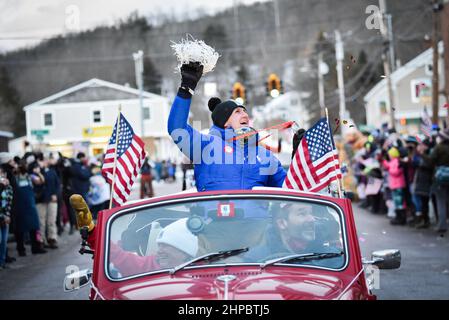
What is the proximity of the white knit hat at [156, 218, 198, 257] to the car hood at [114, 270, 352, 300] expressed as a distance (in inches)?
11.9

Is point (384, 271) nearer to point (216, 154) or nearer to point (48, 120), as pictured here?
point (216, 154)

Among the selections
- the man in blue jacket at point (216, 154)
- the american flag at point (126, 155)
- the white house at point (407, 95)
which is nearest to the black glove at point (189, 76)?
the man in blue jacket at point (216, 154)

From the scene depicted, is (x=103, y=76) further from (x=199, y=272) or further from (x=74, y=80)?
(x=199, y=272)

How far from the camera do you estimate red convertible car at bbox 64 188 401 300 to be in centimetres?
431

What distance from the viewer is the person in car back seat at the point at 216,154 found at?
5.85 m

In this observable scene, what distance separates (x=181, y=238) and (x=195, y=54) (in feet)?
5.57

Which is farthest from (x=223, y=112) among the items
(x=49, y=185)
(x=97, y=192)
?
(x=97, y=192)

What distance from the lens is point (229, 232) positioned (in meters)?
4.58

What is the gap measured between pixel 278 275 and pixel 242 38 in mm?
45228

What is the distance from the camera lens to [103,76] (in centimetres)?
3997

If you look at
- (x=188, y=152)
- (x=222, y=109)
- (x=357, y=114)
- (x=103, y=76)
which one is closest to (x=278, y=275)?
(x=188, y=152)

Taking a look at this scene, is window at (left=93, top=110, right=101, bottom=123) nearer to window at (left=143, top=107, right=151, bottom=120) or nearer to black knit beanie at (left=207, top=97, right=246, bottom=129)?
window at (left=143, top=107, right=151, bottom=120)

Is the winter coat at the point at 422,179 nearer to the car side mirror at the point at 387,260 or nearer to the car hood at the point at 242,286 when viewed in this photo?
the car side mirror at the point at 387,260

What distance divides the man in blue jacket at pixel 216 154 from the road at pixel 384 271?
297 centimetres
